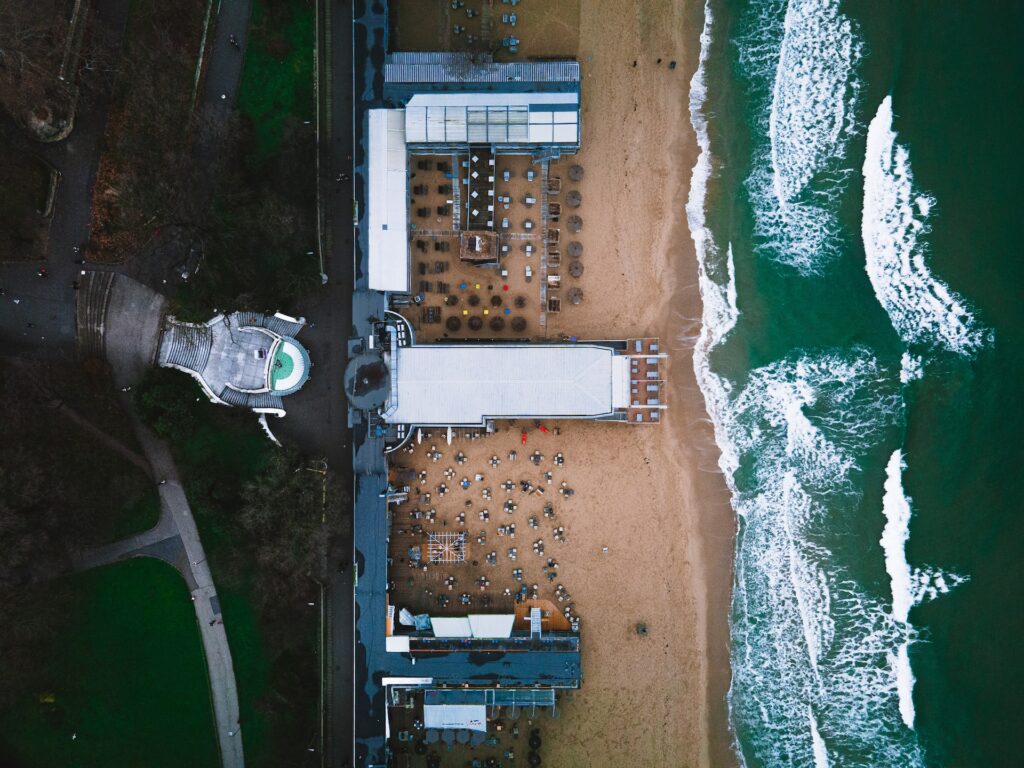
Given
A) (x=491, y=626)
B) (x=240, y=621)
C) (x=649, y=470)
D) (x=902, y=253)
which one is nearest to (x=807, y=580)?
(x=649, y=470)

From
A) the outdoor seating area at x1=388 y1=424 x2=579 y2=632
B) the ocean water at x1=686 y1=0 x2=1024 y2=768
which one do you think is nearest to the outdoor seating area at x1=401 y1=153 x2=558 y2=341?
the outdoor seating area at x1=388 y1=424 x2=579 y2=632

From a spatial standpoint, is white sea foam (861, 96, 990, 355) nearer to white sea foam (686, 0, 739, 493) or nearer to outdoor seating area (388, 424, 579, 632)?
white sea foam (686, 0, 739, 493)

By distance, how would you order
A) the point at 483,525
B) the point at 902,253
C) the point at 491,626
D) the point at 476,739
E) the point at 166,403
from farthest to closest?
the point at 483,525 < the point at 476,739 < the point at 902,253 < the point at 491,626 < the point at 166,403

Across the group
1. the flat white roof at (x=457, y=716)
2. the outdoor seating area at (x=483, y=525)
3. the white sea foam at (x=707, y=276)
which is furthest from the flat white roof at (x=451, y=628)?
the white sea foam at (x=707, y=276)

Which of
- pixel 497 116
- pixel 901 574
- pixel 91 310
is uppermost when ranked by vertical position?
pixel 497 116

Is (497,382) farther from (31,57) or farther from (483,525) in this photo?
(31,57)

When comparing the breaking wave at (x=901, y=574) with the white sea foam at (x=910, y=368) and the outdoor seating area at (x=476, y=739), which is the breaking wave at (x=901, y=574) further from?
the outdoor seating area at (x=476, y=739)

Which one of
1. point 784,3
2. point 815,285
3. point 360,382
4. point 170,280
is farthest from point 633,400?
point 170,280
